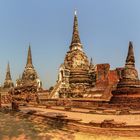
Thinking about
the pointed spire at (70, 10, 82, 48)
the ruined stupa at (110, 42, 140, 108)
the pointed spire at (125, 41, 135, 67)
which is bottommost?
the ruined stupa at (110, 42, 140, 108)

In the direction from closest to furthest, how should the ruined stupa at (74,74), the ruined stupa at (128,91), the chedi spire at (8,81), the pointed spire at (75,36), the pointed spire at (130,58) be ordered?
the ruined stupa at (128,91) → the pointed spire at (130,58) → the ruined stupa at (74,74) → the pointed spire at (75,36) → the chedi spire at (8,81)

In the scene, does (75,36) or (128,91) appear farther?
(75,36)

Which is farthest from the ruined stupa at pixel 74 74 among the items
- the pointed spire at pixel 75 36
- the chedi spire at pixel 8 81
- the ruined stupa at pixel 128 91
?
the chedi spire at pixel 8 81

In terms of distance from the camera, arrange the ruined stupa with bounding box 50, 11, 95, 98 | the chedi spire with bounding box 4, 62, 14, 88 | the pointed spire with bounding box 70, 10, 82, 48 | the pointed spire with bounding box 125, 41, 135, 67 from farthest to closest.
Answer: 1. the chedi spire with bounding box 4, 62, 14, 88
2. the pointed spire with bounding box 70, 10, 82, 48
3. the ruined stupa with bounding box 50, 11, 95, 98
4. the pointed spire with bounding box 125, 41, 135, 67

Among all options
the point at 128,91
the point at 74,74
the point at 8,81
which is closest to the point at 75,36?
the point at 74,74

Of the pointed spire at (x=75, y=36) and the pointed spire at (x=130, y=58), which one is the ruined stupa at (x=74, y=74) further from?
the pointed spire at (x=130, y=58)

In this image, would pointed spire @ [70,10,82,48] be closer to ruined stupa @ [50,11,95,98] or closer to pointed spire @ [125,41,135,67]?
ruined stupa @ [50,11,95,98]

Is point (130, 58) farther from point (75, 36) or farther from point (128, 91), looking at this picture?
point (75, 36)

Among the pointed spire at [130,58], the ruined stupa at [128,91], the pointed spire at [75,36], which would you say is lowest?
the ruined stupa at [128,91]

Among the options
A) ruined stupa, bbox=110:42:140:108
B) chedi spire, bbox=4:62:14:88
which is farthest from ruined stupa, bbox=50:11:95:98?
chedi spire, bbox=4:62:14:88

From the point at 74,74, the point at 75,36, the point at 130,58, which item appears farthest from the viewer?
the point at 75,36

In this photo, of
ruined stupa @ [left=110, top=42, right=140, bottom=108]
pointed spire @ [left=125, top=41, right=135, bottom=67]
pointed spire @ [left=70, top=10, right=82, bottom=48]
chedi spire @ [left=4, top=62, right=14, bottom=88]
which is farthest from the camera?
chedi spire @ [left=4, top=62, right=14, bottom=88]

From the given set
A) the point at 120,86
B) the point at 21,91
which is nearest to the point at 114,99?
the point at 120,86

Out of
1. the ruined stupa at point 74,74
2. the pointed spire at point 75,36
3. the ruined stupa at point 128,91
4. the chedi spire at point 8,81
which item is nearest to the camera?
the ruined stupa at point 128,91
